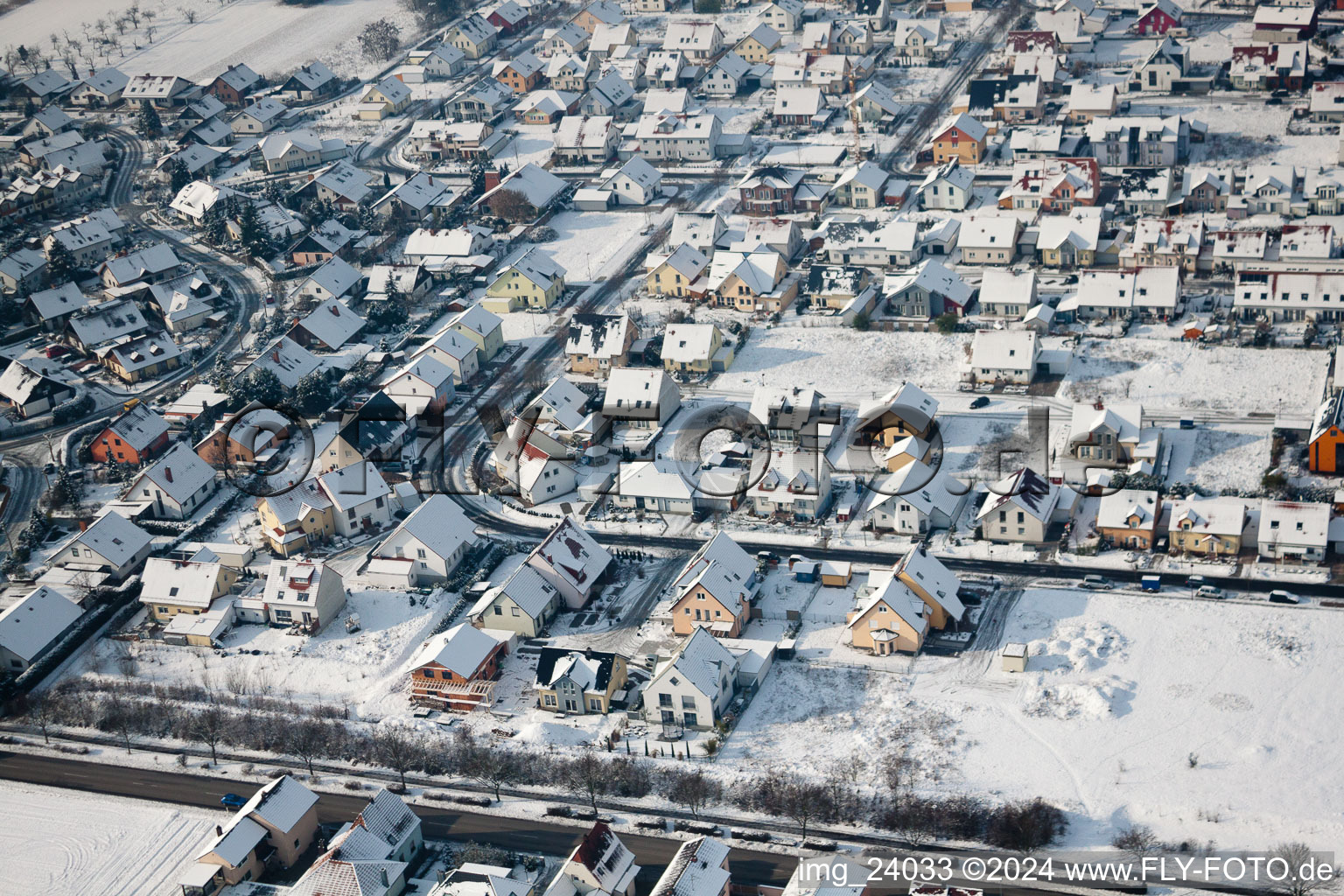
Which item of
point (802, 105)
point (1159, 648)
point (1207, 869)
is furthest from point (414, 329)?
point (1207, 869)

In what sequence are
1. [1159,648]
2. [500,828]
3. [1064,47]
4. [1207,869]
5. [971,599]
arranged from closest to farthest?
[1207,869] → [500,828] → [1159,648] → [971,599] → [1064,47]

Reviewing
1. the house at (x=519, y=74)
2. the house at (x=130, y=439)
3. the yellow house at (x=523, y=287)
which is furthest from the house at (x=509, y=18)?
the house at (x=130, y=439)

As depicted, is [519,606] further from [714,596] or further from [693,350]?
[693,350]

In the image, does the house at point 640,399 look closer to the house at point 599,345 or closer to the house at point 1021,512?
the house at point 599,345

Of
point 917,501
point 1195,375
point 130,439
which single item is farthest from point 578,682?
point 1195,375

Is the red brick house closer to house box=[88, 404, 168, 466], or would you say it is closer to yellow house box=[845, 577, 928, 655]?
yellow house box=[845, 577, 928, 655]

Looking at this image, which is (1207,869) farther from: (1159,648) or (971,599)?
(971,599)
